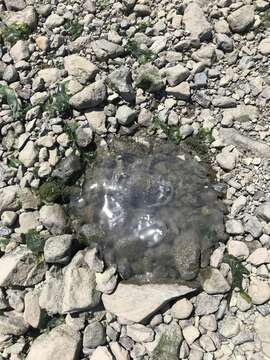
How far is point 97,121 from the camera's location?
5.23 metres

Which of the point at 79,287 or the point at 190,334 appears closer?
the point at 190,334

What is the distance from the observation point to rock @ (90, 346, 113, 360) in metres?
4.35

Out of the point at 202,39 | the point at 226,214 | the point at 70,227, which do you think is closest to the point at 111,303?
the point at 70,227

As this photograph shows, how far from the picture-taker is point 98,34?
5629mm

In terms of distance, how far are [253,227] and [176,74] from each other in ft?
5.96

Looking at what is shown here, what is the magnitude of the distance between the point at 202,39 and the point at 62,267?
2.91 meters

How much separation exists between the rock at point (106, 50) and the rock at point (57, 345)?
293 centimetres

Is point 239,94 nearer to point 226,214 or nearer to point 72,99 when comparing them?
point 226,214

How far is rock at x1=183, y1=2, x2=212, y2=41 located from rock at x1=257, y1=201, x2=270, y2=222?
202 cm

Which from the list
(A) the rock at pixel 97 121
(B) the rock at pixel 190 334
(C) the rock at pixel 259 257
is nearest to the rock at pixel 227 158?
(C) the rock at pixel 259 257

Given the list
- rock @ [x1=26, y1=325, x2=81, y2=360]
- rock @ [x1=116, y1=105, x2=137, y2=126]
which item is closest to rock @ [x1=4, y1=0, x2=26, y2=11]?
rock @ [x1=116, y1=105, x2=137, y2=126]

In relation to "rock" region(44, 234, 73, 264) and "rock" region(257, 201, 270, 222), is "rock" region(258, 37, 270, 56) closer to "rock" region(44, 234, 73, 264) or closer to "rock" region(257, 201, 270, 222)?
"rock" region(257, 201, 270, 222)

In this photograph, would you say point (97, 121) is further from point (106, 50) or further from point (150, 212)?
point (150, 212)

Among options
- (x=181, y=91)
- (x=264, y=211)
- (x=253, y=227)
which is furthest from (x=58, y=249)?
(x=181, y=91)
